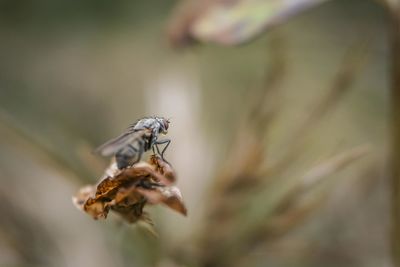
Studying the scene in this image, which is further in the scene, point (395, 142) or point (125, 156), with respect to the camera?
point (395, 142)

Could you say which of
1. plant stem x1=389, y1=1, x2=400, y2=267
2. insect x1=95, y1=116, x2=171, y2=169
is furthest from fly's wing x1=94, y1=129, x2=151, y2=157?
plant stem x1=389, y1=1, x2=400, y2=267

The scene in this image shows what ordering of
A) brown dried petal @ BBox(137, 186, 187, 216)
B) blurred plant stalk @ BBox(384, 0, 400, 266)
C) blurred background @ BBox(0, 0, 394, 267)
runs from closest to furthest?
brown dried petal @ BBox(137, 186, 187, 216) < blurred plant stalk @ BBox(384, 0, 400, 266) < blurred background @ BBox(0, 0, 394, 267)

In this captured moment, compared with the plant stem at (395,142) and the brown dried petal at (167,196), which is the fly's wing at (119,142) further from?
the plant stem at (395,142)

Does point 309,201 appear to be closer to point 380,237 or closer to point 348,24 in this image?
point 380,237

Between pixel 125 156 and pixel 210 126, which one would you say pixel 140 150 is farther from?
pixel 210 126

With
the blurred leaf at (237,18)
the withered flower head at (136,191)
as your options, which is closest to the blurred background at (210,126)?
the blurred leaf at (237,18)

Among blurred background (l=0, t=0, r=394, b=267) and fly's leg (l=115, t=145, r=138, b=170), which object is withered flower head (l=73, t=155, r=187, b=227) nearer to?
fly's leg (l=115, t=145, r=138, b=170)

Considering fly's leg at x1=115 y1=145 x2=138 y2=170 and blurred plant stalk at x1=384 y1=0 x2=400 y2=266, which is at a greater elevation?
blurred plant stalk at x1=384 y1=0 x2=400 y2=266

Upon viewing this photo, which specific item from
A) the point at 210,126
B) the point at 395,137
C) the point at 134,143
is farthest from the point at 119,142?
the point at 210,126
